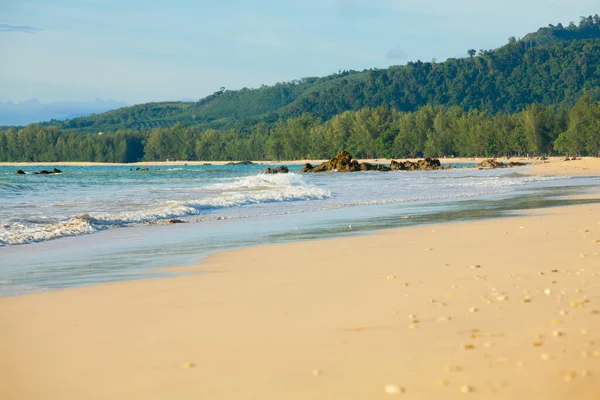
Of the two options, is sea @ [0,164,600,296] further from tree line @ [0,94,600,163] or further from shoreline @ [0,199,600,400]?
tree line @ [0,94,600,163]

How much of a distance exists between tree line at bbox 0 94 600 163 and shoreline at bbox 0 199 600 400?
106m

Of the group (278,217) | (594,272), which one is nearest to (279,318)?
(594,272)

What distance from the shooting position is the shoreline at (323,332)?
165 inches

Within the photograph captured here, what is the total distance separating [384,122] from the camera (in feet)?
507

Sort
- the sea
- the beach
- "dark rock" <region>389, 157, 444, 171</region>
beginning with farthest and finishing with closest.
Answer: "dark rock" <region>389, 157, 444, 171</region>, the sea, the beach

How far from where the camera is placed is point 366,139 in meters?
151

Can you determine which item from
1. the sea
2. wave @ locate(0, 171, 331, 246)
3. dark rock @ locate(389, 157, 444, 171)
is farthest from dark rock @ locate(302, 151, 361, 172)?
the sea

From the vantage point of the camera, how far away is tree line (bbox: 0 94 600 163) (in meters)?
118

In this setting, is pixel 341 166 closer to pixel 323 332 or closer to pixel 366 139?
pixel 366 139

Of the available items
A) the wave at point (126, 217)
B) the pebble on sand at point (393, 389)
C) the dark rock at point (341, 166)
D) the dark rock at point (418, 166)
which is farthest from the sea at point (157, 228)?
the dark rock at point (418, 166)

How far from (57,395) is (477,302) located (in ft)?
11.6

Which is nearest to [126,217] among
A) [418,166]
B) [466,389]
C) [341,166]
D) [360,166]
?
[466,389]

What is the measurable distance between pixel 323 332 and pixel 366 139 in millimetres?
146526

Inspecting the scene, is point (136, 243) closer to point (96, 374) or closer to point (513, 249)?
point (513, 249)
